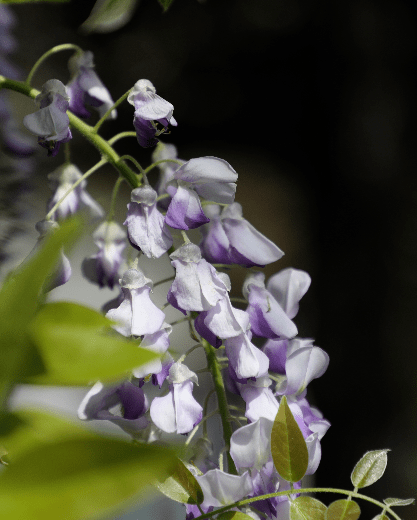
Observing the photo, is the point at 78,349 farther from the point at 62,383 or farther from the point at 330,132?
the point at 330,132

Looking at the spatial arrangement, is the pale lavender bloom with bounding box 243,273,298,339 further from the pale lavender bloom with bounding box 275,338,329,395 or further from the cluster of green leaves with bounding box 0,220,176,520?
the cluster of green leaves with bounding box 0,220,176,520

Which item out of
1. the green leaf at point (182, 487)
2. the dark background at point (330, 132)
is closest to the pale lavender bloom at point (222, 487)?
the green leaf at point (182, 487)

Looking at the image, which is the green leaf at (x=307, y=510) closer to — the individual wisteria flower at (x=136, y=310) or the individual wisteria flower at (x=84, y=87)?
the individual wisteria flower at (x=136, y=310)

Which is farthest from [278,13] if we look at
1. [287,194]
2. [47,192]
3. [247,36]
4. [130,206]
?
[130,206]

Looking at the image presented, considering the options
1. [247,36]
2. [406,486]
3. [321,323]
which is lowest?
[406,486]

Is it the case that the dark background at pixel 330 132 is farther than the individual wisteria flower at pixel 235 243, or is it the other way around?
the dark background at pixel 330 132

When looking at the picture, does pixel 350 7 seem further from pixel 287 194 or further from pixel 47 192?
pixel 47 192
